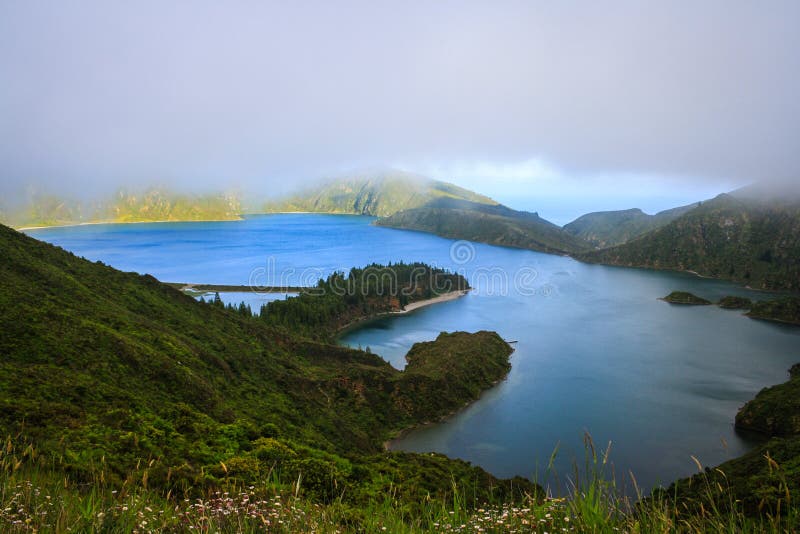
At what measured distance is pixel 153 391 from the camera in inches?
768

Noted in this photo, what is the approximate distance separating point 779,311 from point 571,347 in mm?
38234

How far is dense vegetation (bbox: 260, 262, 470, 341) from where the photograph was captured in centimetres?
6406

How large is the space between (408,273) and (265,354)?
61994mm

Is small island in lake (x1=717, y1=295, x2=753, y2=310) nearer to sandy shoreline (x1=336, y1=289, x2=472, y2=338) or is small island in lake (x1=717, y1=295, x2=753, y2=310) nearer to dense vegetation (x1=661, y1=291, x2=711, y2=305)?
dense vegetation (x1=661, y1=291, x2=711, y2=305)

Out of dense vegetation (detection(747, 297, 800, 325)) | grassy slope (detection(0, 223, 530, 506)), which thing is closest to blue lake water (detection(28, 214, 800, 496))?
dense vegetation (detection(747, 297, 800, 325))

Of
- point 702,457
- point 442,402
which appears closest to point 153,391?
point 442,402

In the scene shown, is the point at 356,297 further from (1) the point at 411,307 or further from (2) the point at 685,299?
(2) the point at 685,299

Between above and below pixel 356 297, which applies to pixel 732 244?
above

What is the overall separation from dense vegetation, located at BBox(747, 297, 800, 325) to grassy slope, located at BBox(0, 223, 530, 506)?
59944 millimetres

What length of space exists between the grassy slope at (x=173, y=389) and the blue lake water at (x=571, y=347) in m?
5.63

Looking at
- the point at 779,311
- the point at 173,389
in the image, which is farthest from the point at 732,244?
the point at 173,389

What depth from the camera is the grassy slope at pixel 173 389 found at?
505 inches

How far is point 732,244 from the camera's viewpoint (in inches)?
4850

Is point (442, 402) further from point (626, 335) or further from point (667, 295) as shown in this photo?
point (667, 295)
